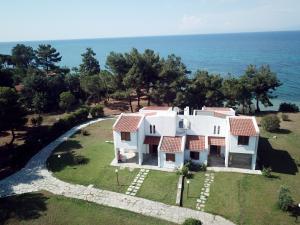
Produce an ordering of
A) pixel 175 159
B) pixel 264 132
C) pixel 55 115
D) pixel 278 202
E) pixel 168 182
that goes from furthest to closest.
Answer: pixel 55 115 → pixel 264 132 → pixel 175 159 → pixel 168 182 → pixel 278 202

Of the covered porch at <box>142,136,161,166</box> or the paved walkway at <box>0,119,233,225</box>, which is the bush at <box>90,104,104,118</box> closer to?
the paved walkway at <box>0,119,233,225</box>

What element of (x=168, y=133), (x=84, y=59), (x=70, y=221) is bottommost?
(x=70, y=221)

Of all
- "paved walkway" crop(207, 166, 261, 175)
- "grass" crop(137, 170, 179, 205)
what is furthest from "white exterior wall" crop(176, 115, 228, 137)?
"grass" crop(137, 170, 179, 205)

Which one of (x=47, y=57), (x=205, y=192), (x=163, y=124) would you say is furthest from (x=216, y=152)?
(x=47, y=57)

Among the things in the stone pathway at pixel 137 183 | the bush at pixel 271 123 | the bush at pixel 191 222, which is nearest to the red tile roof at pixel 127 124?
the stone pathway at pixel 137 183

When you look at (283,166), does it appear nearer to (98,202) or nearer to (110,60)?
(98,202)

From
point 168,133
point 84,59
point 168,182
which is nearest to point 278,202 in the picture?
point 168,182

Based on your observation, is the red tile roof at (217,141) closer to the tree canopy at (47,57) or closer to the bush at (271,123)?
the bush at (271,123)

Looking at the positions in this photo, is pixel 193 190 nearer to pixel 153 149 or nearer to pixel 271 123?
pixel 153 149
